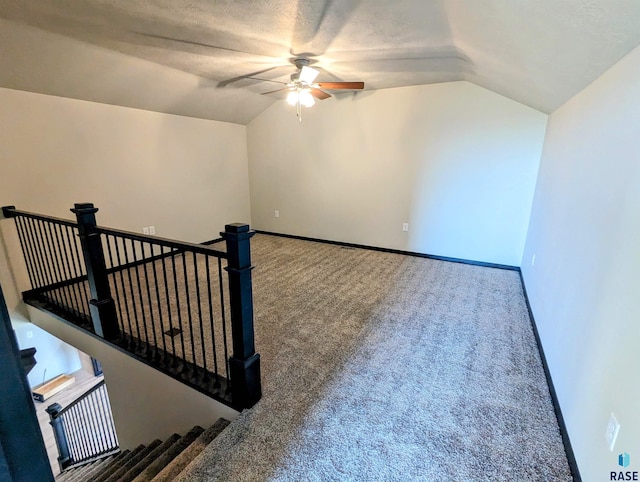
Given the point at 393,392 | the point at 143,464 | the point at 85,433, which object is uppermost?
the point at 393,392

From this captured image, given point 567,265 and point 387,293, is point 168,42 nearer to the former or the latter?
point 387,293

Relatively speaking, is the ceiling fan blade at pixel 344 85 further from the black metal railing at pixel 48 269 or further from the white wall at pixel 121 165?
the black metal railing at pixel 48 269

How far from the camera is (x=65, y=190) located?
135 inches

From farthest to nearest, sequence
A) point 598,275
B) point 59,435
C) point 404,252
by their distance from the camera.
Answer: point 404,252 < point 59,435 < point 598,275

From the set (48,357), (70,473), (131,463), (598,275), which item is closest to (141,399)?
(131,463)

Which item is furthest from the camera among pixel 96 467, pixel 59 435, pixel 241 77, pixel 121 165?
pixel 59 435

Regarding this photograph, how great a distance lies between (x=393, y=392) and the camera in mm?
2008

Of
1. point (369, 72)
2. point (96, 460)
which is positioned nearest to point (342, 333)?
point (369, 72)

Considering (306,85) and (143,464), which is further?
(306,85)

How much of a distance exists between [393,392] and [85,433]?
5.61m

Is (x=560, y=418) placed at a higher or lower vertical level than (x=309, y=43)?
lower

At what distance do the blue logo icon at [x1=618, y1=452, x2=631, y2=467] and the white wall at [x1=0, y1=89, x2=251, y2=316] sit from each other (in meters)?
4.70

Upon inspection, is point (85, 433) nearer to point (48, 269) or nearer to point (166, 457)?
point (48, 269)

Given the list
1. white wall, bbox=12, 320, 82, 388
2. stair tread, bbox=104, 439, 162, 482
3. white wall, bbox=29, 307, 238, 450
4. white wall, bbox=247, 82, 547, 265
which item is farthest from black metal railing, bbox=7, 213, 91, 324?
white wall, bbox=247, 82, 547, 265
